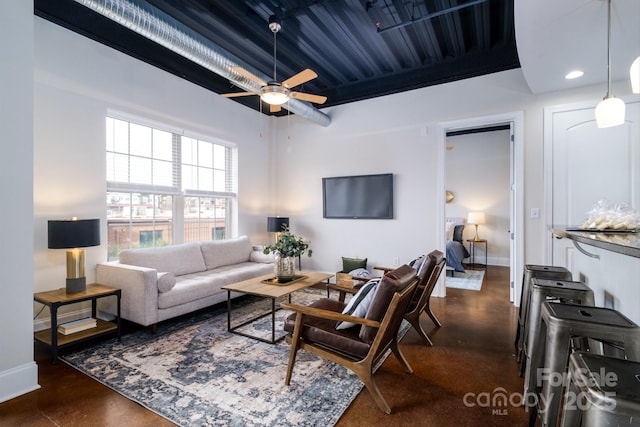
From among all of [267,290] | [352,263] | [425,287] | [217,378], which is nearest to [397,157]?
[352,263]

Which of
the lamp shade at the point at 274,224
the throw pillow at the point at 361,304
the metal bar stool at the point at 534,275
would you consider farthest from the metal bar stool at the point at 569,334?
the lamp shade at the point at 274,224

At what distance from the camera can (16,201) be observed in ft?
6.62

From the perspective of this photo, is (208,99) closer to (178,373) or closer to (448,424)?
(178,373)

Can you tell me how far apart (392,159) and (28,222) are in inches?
167

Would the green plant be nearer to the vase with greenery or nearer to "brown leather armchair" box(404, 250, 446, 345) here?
the vase with greenery

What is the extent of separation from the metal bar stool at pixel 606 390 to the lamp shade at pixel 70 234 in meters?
3.42

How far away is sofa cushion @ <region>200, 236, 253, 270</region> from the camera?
13.9 feet

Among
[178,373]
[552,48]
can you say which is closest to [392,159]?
[552,48]

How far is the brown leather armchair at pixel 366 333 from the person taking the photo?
6.10ft

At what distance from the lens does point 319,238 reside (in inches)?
214

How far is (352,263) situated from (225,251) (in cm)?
201

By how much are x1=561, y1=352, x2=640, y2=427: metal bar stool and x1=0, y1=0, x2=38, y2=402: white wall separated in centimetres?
301

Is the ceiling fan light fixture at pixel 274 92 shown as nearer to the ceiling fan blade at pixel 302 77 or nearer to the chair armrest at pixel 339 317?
the ceiling fan blade at pixel 302 77

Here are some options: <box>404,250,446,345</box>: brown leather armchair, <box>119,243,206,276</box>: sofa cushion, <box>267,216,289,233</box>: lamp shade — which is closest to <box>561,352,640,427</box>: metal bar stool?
<box>404,250,446,345</box>: brown leather armchair
